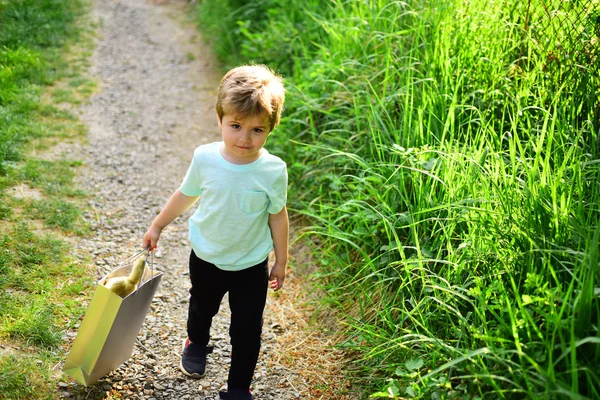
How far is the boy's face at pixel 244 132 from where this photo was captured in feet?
7.36

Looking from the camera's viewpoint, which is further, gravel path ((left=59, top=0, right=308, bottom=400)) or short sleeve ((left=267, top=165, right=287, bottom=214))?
gravel path ((left=59, top=0, right=308, bottom=400))

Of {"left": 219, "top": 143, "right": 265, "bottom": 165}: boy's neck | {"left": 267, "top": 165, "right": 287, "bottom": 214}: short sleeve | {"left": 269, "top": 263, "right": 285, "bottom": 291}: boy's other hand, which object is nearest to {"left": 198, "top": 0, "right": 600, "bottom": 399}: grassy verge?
{"left": 269, "top": 263, "right": 285, "bottom": 291}: boy's other hand

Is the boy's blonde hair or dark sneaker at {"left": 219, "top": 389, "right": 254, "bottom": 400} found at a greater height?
the boy's blonde hair

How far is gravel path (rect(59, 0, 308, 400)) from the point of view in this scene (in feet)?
9.10

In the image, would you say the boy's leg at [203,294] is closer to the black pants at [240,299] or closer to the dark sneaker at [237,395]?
the black pants at [240,299]

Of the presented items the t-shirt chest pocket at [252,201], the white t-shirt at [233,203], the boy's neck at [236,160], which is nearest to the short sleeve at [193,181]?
the white t-shirt at [233,203]

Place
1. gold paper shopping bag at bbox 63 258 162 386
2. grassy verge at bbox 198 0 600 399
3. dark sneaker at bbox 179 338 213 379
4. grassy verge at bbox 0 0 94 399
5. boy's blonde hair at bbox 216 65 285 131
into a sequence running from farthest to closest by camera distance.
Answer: dark sneaker at bbox 179 338 213 379, grassy verge at bbox 0 0 94 399, gold paper shopping bag at bbox 63 258 162 386, boy's blonde hair at bbox 216 65 285 131, grassy verge at bbox 198 0 600 399

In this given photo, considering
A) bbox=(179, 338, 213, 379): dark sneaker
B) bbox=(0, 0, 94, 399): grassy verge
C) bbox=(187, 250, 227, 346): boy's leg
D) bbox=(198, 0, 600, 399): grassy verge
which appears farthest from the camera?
bbox=(179, 338, 213, 379): dark sneaker

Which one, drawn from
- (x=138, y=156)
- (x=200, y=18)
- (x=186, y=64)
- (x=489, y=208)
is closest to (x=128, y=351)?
(x=489, y=208)

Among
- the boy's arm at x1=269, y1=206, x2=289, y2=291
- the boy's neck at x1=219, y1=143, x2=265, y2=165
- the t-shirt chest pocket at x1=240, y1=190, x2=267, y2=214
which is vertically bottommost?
the boy's arm at x1=269, y1=206, x2=289, y2=291

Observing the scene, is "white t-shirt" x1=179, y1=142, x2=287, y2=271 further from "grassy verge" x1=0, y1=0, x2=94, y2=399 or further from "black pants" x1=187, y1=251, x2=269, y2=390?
"grassy verge" x1=0, y1=0, x2=94, y2=399

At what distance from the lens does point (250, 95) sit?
2227 millimetres

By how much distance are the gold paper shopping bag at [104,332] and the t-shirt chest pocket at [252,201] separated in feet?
1.76

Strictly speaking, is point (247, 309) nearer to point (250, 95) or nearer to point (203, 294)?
point (203, 294)
